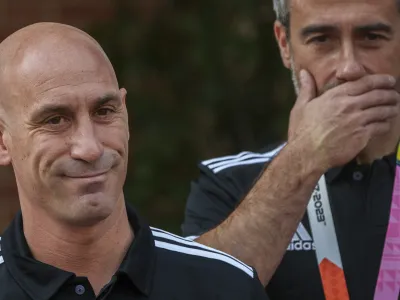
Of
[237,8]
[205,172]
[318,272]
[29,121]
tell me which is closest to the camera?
[29,121]

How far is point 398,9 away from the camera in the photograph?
3814mm

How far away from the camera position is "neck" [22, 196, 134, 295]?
3215 millimetres

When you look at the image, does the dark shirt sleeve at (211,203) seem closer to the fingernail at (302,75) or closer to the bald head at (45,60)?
the fingernail at (302,75)

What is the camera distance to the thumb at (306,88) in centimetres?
387

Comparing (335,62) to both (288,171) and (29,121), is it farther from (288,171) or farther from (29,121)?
(29,121)

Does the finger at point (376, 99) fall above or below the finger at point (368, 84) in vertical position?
below

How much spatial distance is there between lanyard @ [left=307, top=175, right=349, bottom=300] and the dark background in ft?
8.02

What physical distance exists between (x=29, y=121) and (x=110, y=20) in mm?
3227

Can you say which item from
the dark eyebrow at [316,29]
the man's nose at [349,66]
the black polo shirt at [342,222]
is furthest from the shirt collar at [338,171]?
the dark eyebrow at [316,29]

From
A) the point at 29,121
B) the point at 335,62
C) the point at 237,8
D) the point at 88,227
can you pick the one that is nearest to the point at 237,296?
the point at 88,227

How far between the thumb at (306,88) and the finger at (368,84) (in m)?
0.14

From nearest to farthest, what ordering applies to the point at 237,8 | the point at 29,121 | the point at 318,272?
the point at 29,121
the point at 318,272
the point at 237,8

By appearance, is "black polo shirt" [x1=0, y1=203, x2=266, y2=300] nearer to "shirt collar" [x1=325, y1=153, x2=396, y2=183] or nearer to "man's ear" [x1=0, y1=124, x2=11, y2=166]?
"man's ear" [x1=0, y1=124, x2=11, y2=166]

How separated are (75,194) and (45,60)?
321 mm
